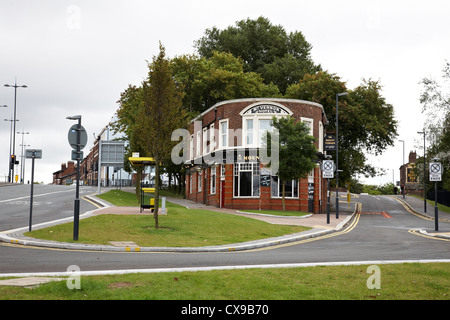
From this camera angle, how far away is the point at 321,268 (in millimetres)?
11891

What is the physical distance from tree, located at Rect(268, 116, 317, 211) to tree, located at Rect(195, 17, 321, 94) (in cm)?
3203

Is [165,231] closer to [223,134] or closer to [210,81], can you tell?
[223,134]

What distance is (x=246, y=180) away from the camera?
4116cm

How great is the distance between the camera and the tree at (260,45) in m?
70.7

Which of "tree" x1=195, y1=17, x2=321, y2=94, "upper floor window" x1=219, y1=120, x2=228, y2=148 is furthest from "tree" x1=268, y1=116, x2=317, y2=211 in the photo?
"tree" x1=195, y1=17, x2=321, y2=94

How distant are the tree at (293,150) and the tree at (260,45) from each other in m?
32.0

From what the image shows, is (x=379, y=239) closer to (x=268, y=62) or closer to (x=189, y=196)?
(x=189, y=196)

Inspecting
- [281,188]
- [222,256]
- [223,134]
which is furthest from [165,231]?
[223,134]

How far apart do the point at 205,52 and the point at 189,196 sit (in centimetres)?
2812

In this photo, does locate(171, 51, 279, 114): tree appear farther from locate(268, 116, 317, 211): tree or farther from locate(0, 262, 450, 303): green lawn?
locate(0, 262, 450, 303): green lawn

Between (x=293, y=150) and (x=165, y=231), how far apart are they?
18.3 metres

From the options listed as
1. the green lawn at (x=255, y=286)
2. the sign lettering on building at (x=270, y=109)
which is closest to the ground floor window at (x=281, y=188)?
the sign lettering on building at (x=270, y=109)

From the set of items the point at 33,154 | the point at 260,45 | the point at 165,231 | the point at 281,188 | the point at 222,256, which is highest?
the point at 260,45
